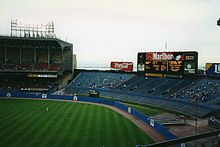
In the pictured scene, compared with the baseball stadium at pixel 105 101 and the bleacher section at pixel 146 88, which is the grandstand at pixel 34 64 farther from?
the bleacher section at pixel 146 88

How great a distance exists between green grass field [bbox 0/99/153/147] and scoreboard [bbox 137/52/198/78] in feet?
42.3

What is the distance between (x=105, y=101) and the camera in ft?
175

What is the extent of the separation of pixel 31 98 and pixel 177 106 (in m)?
37.8

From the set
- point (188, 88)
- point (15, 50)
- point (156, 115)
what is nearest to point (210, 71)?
point (188, 88)

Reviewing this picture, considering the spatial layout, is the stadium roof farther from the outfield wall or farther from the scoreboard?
the scoreboard

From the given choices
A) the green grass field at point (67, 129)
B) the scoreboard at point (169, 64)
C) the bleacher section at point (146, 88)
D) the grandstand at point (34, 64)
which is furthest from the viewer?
the grandstand at point (34, 64)

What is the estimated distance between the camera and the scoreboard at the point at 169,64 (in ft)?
133

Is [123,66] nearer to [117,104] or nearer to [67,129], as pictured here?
[117,104]

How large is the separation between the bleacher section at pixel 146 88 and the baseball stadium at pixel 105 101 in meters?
0.18

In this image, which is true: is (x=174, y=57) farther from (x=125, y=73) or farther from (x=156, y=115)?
(x=125, y=73)

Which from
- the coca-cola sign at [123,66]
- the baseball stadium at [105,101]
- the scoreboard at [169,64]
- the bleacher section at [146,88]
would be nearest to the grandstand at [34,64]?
the baseball stadium at [105,101]

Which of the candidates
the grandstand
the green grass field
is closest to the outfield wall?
the green grass field

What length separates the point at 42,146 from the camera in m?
23.6

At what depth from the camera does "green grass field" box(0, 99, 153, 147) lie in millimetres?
25266
